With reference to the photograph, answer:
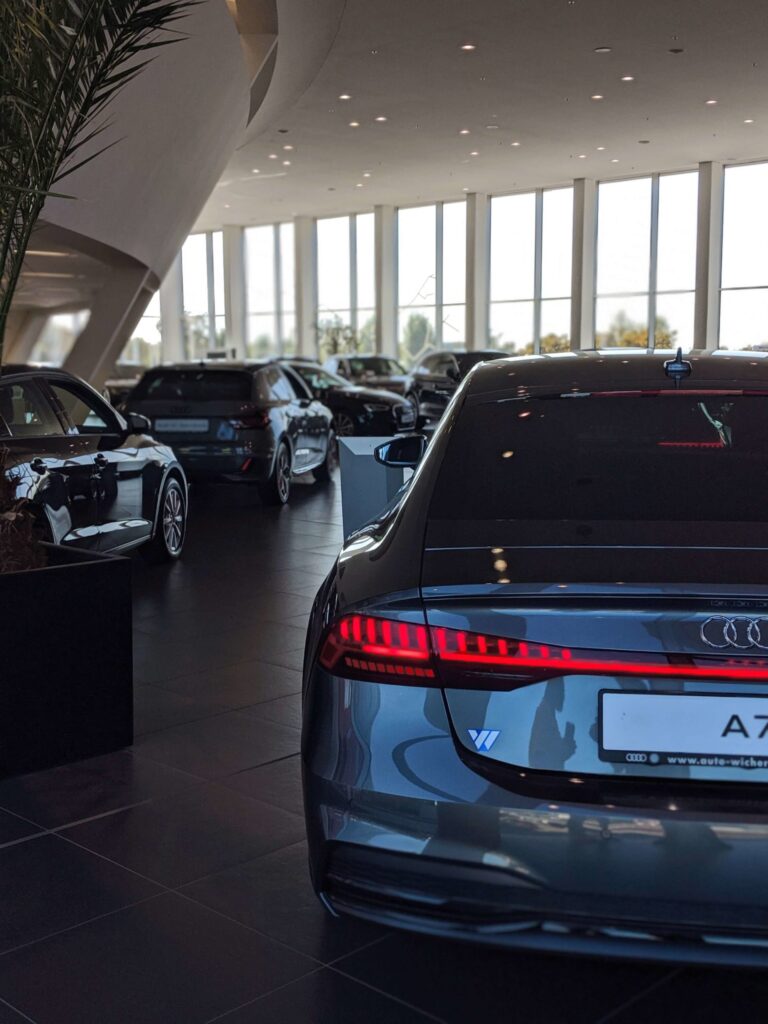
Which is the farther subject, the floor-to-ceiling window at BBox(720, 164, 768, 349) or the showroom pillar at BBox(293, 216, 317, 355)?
the showroom pillar at BBox(293, 216, 317, 355)

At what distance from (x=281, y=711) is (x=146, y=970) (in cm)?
204

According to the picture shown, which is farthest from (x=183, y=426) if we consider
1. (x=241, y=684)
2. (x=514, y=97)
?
(x=514, y=97)

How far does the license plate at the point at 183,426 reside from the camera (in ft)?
36.0

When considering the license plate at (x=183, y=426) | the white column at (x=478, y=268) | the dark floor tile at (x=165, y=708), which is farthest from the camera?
the white column at (x=478, y=268)

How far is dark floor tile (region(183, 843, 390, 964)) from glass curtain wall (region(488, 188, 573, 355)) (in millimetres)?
27273

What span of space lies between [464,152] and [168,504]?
60.1 ft

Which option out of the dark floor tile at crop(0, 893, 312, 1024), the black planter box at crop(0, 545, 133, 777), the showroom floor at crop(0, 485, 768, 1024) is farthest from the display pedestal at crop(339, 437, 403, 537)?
the dark floor tile at crop(0, 893, 312, 1024)

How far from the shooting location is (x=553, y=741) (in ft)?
6.89

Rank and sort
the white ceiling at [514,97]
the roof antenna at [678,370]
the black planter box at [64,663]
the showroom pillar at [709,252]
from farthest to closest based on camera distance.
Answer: the showroom pillar at [709,252] < the white ceiling at [514,97] < the black planter box at [64,663] < the roof antenna at [678,370]

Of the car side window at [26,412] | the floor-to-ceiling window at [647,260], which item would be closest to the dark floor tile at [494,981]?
the car side window at [26,412]

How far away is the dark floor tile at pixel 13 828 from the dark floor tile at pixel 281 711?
121 cm

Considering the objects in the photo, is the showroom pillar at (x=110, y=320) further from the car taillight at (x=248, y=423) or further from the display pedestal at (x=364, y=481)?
the display pedestal at (x=364, y=481)

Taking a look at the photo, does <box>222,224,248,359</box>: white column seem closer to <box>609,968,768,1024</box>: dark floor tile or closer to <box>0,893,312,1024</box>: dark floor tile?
<box>0,893,312,1024</box>: dark floor tile

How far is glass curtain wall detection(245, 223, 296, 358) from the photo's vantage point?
123 feet
